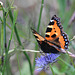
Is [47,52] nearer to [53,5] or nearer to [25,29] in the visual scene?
[25,29]

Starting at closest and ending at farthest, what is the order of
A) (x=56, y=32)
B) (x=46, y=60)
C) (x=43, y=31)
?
(x=46, y=60) < (x=56, y=32) < (x=43, y=31)

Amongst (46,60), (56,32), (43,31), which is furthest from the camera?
(43,31)

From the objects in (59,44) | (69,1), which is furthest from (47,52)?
(69,1)

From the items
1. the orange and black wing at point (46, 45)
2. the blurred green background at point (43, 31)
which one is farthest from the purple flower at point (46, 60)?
the blurred green background at point (43, 31)

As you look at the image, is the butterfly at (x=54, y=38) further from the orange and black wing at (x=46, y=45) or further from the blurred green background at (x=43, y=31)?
the blurred green background at (x=43, y=31)

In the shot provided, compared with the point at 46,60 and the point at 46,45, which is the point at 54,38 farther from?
the point at 46,60

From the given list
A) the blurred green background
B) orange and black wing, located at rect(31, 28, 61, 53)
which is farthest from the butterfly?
the blurred green background

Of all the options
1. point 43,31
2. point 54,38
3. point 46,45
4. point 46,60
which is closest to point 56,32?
point 54,38
